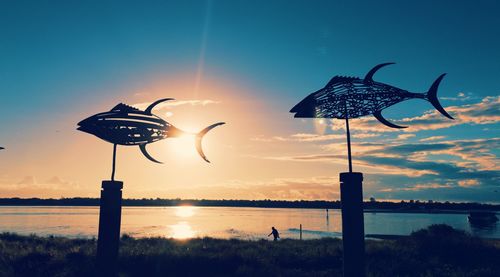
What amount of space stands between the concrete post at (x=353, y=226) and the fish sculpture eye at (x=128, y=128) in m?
5.34

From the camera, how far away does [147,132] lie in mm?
14492

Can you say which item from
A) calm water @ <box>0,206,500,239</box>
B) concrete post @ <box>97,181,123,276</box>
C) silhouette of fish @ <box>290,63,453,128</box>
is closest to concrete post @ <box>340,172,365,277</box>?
silhouette of fish @ <box>290,63,453,128</box>

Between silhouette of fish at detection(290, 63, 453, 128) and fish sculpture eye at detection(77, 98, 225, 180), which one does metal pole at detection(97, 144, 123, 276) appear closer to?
fish sculpture eye at detection(77, 98, 225, 180)

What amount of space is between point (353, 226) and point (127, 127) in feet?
29.0

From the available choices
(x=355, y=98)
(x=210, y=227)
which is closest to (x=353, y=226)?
(x=355, y=98)

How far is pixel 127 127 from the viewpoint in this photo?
14258mm

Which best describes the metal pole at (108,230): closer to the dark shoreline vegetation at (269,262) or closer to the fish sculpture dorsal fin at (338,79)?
the dark shoreline vegetation at (269,262)

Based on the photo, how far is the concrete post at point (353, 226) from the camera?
1187cm

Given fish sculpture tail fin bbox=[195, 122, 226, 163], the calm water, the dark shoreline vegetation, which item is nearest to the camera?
fish sculpture tail fin bbox=[195, 122, 226, 163]

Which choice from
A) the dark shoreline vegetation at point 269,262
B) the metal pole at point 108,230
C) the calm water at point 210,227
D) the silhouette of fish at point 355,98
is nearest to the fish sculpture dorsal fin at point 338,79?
the silhouette of fish at point 355,98

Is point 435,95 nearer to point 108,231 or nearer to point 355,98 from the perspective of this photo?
point 355,98

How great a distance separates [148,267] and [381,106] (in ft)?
36.2

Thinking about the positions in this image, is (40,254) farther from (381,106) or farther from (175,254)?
(381,106)

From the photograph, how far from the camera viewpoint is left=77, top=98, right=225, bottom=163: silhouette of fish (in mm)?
14102
